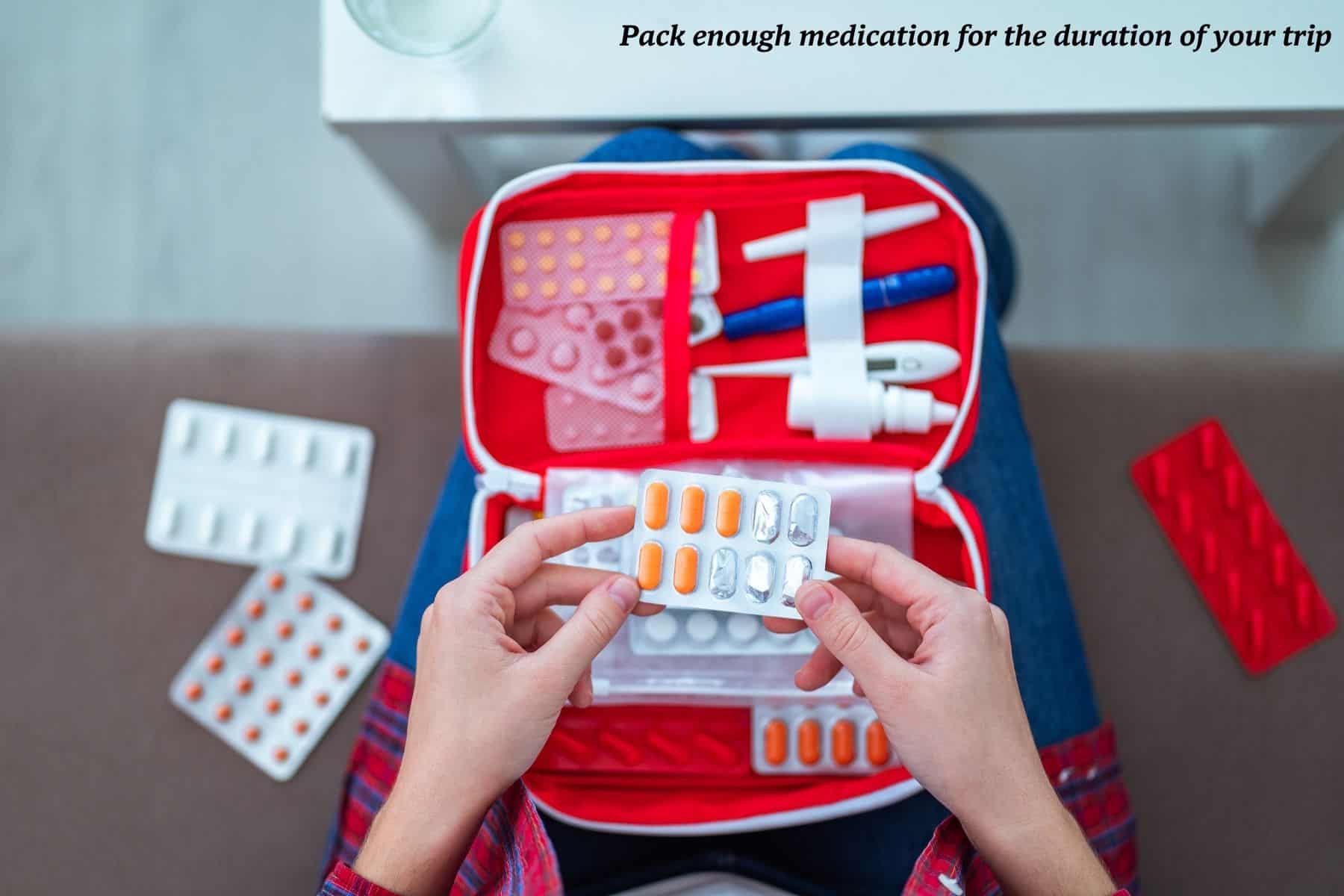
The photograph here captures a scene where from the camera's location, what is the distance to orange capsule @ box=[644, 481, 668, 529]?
58 cm

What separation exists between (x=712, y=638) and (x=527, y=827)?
180mm

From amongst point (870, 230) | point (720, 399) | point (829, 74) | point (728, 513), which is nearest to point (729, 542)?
point (728, 513)

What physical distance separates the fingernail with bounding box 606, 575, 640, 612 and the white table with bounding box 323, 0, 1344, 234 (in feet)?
1.15

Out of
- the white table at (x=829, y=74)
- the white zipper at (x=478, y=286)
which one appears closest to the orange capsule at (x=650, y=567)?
the white zipper at (x=478, y=286)

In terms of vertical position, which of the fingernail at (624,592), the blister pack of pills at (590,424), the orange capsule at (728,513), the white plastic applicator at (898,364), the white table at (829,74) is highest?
the white table at (829,74)

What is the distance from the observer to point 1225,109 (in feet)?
2.24

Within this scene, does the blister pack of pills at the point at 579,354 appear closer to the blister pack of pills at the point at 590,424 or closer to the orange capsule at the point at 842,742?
the blister pack of pills at the point at 590,424

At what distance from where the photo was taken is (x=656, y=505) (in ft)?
1.90

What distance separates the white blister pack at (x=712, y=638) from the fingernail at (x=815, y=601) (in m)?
0.13

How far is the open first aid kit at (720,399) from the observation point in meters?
0.66

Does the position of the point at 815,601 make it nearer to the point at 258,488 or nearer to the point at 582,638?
the point at 582,638

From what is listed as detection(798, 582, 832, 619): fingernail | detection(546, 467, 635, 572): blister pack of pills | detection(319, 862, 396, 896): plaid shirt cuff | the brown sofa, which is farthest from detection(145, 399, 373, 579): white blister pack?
detection(798, 582, 832, 619): fingernail

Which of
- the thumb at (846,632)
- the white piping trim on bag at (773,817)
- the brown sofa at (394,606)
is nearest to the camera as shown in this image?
the thumb at (846,632)

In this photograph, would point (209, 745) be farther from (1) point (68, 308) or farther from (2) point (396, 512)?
(1) point (68, 308)
